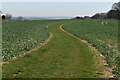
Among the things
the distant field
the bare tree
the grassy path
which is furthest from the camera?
the bare tree

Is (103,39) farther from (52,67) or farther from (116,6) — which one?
Result: (116,6)

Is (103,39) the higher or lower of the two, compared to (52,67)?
lower

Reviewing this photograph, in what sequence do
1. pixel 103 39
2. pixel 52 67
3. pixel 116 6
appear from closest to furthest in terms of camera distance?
1. pixel 52 67
2. pixel 103 39
3. pixel 116 6

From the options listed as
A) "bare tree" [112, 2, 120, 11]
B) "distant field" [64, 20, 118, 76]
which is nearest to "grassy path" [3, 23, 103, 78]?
"distant field" [64, 20, 118, 76]

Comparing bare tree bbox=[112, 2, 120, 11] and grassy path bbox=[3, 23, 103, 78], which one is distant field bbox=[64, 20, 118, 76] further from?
bare tree bbox=[112, 2, 120, 11]

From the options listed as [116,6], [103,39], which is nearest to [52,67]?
[103,39]

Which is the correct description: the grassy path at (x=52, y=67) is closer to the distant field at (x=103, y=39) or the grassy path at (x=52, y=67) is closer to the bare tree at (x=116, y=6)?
the distant field at (x=103, y=39)

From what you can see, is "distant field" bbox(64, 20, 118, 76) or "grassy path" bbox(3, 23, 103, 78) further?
"distant field" bbox(64, 20, 118, 76)

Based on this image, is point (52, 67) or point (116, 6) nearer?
point (52, 67)

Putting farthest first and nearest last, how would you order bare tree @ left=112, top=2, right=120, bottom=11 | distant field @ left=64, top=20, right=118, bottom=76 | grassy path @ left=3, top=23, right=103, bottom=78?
1. bare tree @ left=112, top=2, right=120, bottom=11
2. distant field @ left=64, top=20, right=118, bottom=76
3. grassy path @ left=3, top=23, right=103, bottom=78

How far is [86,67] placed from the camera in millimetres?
15805

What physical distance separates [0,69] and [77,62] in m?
5.95

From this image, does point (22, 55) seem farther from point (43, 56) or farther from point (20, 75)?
point (20, 75)

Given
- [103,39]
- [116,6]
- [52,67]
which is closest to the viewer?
[52,67]
